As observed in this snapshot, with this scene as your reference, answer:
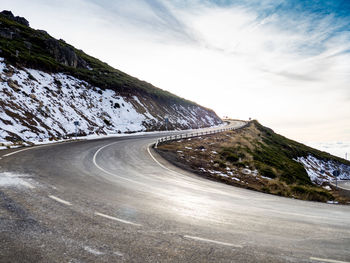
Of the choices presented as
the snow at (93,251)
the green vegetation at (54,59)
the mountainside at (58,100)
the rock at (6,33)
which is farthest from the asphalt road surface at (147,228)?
the rock at (6,33)

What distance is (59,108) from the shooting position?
31.3 m

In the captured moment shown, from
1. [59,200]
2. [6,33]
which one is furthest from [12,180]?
[6,33]

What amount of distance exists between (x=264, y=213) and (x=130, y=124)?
37405mm

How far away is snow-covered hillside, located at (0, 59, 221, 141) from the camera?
23.4 m

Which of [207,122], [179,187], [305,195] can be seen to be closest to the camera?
[179,187]

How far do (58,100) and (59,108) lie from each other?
7.88 ft

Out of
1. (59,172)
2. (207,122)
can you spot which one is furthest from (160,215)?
(207,122)

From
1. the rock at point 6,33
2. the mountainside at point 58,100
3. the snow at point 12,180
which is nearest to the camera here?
the snow at point 12,180

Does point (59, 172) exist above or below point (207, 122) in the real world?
below

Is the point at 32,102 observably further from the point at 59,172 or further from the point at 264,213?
the point at 264,213

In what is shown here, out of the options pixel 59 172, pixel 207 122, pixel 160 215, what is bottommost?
pixel 59 172

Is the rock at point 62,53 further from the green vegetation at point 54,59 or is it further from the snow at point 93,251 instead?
the snow at point 93,251

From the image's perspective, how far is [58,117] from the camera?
2947 cm

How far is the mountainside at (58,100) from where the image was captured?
2456 centimetres
